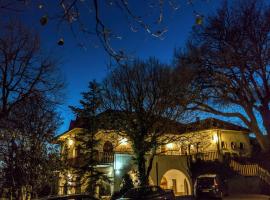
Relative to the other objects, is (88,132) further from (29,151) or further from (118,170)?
(29,151)

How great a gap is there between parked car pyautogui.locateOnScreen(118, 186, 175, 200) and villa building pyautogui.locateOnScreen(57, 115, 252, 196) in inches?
332

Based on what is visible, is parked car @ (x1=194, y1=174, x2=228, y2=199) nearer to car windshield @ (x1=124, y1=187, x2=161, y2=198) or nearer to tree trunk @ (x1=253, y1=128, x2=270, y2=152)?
tree trunk @ (x1=253, y1=128, x2=270, y2=152)

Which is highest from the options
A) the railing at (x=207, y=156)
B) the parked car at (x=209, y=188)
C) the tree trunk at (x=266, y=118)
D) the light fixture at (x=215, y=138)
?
the tree trunk at (x=266, y=118)

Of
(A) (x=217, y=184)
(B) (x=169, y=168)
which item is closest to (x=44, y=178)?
(A) (x=217, y=184)

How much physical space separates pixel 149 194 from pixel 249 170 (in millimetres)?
14431

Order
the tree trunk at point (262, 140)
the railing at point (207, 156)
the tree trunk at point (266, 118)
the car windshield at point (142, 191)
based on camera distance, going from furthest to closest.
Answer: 1. the railing at point (207, 156)
2. the tree trunk at point (262, 140)
3. the tree trunk at point (266, 118)
4. the car windshield at point (142, 191)

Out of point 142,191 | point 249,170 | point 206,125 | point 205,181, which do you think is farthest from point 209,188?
point 206,125

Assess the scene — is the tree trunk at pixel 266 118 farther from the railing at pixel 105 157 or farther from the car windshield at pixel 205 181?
the railing at pixel 105 157

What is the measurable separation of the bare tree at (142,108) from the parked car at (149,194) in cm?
739

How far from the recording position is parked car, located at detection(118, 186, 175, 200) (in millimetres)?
16109

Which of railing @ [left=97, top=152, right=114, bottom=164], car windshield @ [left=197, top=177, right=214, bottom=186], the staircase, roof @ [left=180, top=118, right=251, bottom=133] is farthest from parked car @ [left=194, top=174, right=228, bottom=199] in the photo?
railing @ [left=97, top=152, right=114, bottom=164]

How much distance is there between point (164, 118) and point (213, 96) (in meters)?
6.21

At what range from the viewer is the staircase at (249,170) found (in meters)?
25.1

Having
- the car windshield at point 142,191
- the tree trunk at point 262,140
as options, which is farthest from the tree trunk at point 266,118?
the car windshield at point 142,191
